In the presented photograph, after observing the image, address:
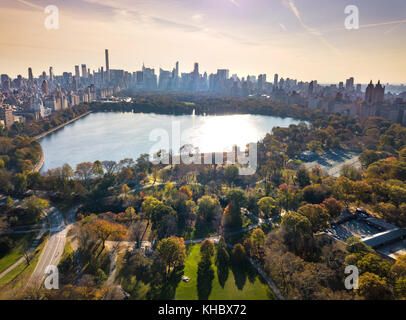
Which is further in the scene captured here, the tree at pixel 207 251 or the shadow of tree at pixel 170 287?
the tree at pixel 207 251

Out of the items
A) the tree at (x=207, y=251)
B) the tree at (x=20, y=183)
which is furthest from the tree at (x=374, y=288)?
the tree at (x=20, y=183)

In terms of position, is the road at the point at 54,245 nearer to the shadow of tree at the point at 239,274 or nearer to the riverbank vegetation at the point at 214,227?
the riverbank vegetation at the point at 214,227

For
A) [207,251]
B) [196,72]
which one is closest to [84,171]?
[207,251]

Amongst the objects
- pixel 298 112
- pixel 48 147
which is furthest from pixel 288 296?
pixel 298 112

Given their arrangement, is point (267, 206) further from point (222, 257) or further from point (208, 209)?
point (222, 257)
